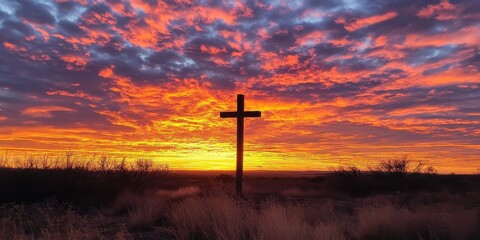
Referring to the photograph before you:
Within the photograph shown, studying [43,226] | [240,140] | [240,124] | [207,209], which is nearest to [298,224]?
[207,209]

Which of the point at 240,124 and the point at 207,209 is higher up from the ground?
the point at 240,124

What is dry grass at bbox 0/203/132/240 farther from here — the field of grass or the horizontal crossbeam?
the horizontal crossbeam

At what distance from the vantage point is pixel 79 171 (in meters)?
17.3

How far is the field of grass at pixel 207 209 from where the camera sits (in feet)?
27.9

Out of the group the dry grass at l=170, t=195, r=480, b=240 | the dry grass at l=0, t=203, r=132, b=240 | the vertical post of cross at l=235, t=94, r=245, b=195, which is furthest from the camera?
the vertical post of cross at l=235, t=94, r=245, b=195

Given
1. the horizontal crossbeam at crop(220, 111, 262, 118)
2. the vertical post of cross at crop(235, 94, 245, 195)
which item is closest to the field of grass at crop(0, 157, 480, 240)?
the vertical post of cross at crop(235, 94, 245, 195)

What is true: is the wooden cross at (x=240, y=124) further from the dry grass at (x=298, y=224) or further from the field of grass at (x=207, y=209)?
the dry grass at (x=298, y=224)

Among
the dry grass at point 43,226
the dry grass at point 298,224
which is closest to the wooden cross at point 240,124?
the dry grass at point 298,224

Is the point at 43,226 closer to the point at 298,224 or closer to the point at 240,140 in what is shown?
the point at 298,224

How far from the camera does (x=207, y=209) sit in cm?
999

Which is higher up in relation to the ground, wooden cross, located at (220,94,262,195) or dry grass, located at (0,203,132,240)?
wooden cross, located at (220,94,262,195)

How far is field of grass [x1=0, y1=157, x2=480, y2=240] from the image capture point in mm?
8500

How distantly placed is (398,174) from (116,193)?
1885 centimetres

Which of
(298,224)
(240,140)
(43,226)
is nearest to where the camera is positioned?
(298,224)
